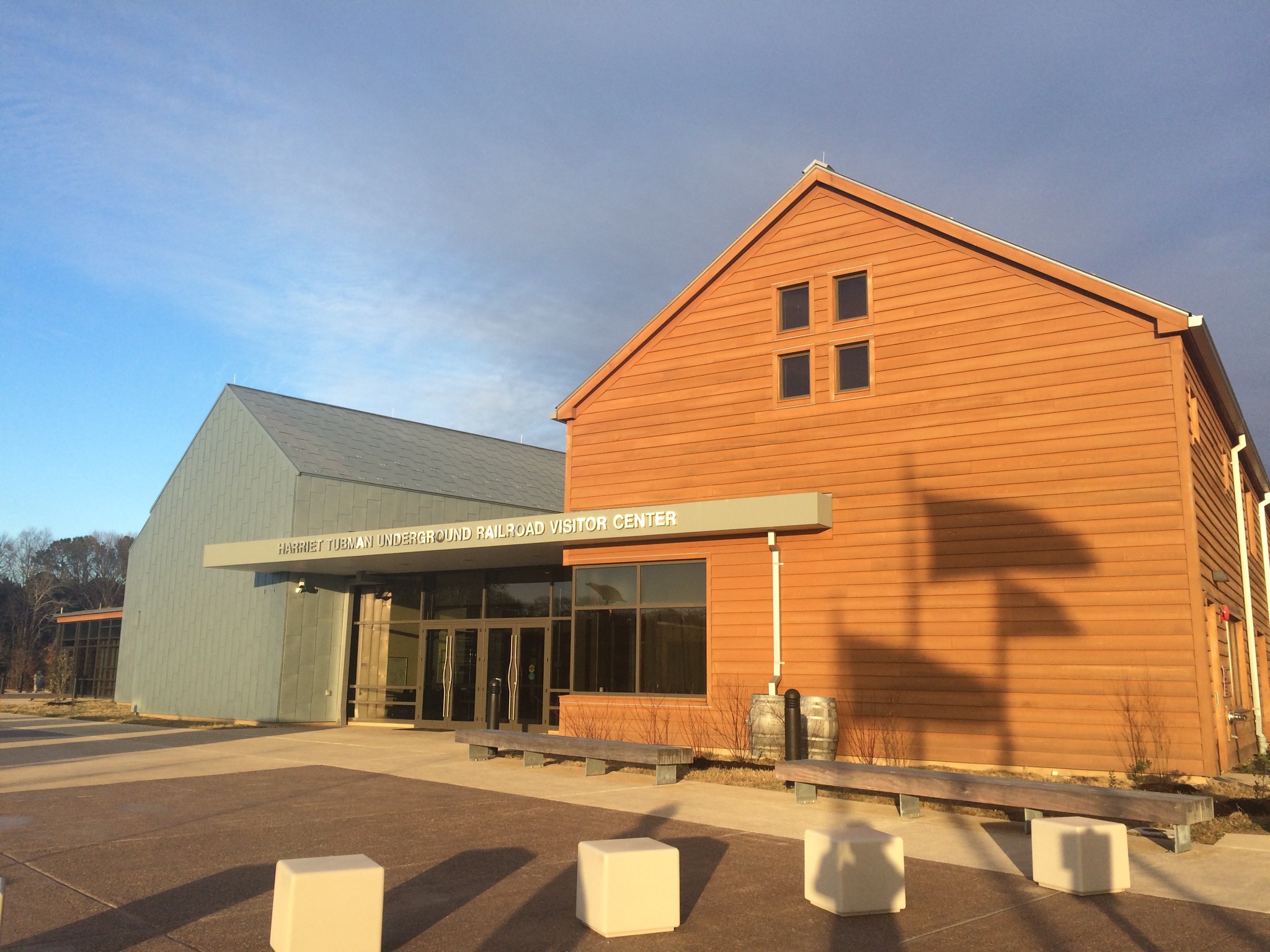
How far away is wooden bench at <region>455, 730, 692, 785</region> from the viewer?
43.5 feet

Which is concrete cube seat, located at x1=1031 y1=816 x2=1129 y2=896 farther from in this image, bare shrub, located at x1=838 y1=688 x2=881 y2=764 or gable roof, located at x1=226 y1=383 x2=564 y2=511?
gable roof, located at x1=226 y1=383 x2=564 y2=511

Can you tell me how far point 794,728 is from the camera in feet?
43.3

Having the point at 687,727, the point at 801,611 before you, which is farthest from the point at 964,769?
the point at 687,727

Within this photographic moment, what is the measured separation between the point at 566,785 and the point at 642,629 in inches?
177

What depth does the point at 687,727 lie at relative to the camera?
1662cm

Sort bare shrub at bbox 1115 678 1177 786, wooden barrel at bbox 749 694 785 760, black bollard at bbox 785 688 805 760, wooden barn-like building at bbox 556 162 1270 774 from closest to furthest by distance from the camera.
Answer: bare shrub at bbox 1115 678 1177 786 < black bollard at bbox 785 688 805 760 < wooden barn-like building at bbox 556 162 1270 774 < wooden barrel at bbox 749 694 785 760

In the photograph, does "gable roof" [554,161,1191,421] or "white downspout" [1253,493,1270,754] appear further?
"white downspout" [1253,493,1270,754]

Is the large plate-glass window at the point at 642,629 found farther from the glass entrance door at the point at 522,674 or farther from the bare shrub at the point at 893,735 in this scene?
the glass entrance door at the point at 522,674

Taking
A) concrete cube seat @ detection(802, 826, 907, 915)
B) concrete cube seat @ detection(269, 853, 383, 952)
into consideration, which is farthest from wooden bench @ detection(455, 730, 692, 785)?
concrete cube seat @ detection(269, 853, 383, 952)

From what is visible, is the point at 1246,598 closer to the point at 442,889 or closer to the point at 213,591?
the point at 442,889

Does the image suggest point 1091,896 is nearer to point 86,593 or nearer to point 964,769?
point 964,769

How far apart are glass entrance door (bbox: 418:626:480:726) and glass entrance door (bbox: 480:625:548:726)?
892mm

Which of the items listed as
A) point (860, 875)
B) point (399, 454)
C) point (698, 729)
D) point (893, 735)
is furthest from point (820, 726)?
point (399, 454)

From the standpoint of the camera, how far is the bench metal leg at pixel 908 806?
1082cm
